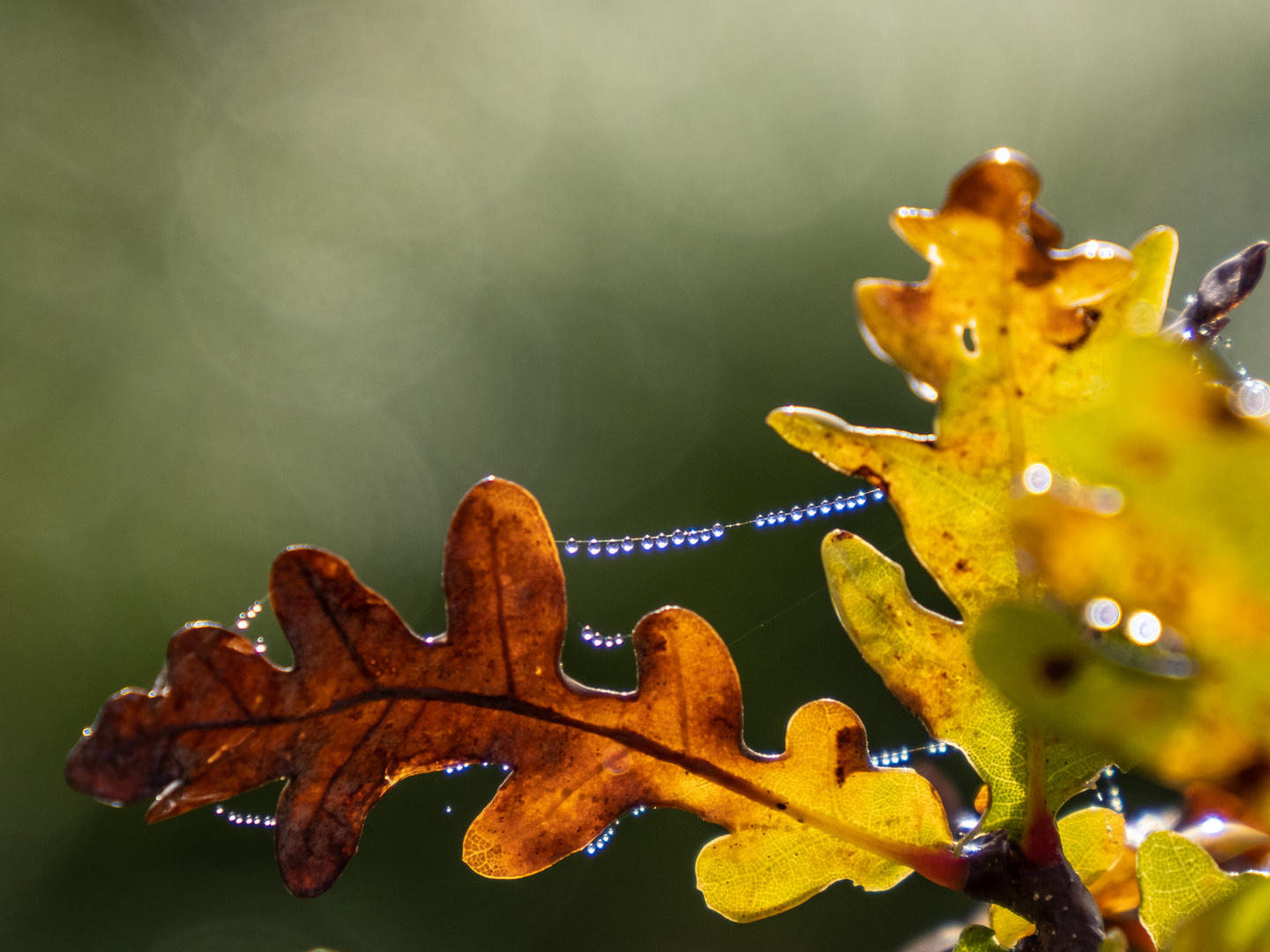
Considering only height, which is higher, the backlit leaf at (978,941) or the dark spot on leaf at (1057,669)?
the dark spot on leaf at (1057,669)

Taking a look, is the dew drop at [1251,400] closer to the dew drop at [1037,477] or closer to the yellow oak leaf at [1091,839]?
the dew drop at [1037,477]

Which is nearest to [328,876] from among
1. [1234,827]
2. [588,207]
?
[1234,827]

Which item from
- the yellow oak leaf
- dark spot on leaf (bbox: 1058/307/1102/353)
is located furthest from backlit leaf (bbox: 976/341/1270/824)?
the yellow oak leaf

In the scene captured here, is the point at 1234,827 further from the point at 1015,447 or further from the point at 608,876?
the point at 608,876

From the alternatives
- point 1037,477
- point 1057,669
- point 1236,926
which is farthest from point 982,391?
point 1236,926

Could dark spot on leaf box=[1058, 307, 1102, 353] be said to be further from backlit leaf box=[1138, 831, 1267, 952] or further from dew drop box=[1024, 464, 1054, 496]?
backlit leaf box=[1138, 831, 1267, 952]

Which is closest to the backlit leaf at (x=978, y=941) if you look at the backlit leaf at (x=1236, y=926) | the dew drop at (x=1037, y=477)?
the backlit leaf at (x=1236, y=926)

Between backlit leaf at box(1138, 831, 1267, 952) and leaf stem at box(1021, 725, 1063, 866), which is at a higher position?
leaf stem at box(1021, 725, 1063, 866)

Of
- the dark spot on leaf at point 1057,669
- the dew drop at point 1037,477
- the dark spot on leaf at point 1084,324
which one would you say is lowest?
the dark spot on leaf at point 1057,669
